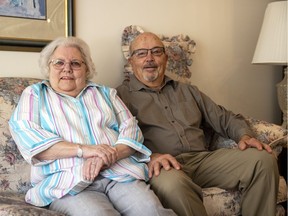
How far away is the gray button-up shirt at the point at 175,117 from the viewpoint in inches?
73.2

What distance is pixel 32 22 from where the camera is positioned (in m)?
1.91

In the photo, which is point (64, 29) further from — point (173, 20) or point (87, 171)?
point (87, 171)

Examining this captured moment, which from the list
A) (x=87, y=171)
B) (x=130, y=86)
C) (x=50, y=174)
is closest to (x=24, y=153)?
(x=50, y=174)

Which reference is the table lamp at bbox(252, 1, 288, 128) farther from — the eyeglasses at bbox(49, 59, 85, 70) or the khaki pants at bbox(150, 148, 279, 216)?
the eyeglasses at bbox(49, 59, 85, 70)

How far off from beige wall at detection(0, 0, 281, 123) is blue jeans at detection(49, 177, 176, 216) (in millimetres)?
837

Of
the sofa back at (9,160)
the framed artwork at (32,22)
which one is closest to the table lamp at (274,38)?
the framed artwork at (32,22)

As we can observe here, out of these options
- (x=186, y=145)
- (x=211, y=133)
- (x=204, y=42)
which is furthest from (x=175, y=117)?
(x=204, y=42)

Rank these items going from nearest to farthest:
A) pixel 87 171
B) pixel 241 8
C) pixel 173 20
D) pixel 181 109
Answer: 1. pixel 87 171
2. pixel 181 109
3. pixel 173 20
4. pixel 241 8

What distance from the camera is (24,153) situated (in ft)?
4.68

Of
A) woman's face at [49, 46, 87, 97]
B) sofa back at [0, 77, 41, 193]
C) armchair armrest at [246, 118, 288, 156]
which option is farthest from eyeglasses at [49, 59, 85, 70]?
armchair armrest at [246, 118, 288, 156]

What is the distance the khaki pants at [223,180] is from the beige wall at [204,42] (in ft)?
2.58

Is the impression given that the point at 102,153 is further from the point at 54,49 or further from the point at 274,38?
the point at 274,38

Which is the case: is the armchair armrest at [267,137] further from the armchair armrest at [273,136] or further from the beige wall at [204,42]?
the beige wall at [204,42]

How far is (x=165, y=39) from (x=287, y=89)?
90cm
